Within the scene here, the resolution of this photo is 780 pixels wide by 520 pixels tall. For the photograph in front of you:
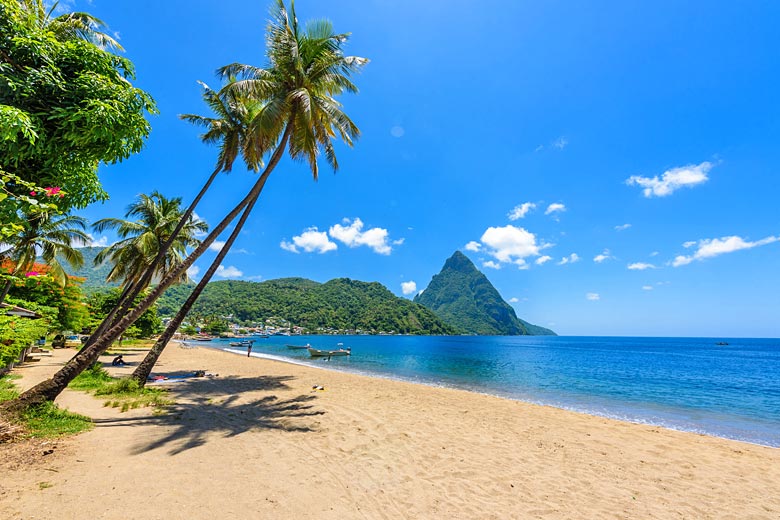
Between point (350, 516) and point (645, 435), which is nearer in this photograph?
point (350, 516)

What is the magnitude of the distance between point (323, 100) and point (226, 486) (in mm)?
11243

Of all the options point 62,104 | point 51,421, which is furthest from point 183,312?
point 62,104

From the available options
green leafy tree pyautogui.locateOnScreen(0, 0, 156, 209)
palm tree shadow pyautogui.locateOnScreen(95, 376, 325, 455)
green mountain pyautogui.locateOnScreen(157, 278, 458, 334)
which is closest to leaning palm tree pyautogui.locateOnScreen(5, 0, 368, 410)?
palm tree shadow pyautogui.locateOnScreen(95, 376, 325, 455)

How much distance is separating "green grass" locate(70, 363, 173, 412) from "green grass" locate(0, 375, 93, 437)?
1.38m

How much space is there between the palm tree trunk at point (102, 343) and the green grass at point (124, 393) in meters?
1.50

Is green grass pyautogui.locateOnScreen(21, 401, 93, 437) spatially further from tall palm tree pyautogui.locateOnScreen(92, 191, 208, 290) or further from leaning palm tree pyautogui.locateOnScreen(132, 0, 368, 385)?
tall palm tree pyautogui.locateOnScreen(92, 191, 208, 290)

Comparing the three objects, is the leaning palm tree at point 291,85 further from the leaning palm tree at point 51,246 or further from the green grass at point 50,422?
the leaning palm tree at point 51,246

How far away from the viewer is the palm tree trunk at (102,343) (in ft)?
22.1

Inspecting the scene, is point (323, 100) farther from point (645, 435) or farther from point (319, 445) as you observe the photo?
point (645, 435)

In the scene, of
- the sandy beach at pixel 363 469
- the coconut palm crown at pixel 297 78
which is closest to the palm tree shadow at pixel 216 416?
the sandy beach at pixel 363 469

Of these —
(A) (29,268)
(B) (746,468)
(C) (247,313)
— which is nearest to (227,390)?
(A) (29,268)

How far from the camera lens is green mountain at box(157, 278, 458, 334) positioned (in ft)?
435

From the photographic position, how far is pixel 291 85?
447 inches

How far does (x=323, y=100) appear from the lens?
11.4 metres
